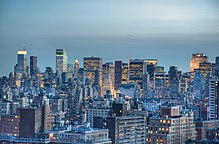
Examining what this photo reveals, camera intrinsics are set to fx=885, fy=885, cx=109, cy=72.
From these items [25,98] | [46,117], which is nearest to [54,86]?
[25,98]

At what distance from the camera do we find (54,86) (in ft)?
119

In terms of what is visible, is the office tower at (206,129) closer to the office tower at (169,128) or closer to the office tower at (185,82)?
the office tower at (169,128)

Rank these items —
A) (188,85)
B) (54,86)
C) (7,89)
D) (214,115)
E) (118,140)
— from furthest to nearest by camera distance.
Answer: (188,85), (54,86), (7,89), (214,115), (118,140)

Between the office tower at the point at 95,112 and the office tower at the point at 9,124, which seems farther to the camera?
the office tower at the point at 95,112

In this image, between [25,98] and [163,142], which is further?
[25,98]

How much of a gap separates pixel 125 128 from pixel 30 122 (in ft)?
7.42

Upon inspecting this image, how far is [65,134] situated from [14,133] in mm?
3431

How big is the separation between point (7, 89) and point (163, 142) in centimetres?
957

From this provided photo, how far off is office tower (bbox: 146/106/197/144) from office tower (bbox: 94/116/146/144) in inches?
11.9

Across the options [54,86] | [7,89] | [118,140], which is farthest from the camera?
[54,86]

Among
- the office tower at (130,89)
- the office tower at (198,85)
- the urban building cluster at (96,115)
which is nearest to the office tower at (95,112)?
the urban building cluster at (96,115)

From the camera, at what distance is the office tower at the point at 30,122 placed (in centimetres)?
1928

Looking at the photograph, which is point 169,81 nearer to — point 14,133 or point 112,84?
point 112,84

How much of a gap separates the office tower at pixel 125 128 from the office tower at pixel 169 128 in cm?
30
